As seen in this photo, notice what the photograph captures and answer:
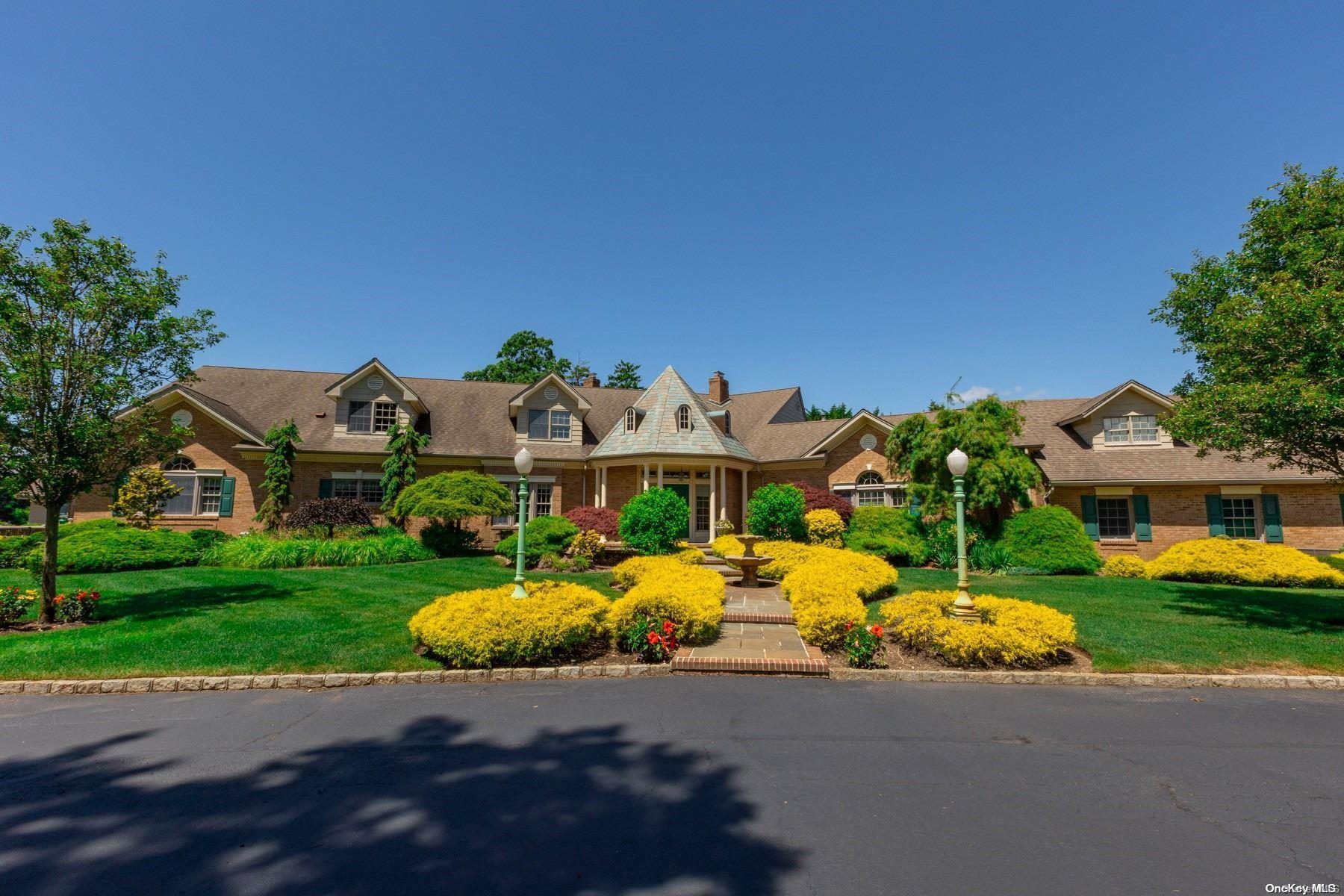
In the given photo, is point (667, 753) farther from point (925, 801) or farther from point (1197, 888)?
point (1197, 888)

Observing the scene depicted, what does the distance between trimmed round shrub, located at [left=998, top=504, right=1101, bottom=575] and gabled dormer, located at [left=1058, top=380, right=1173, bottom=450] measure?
540 cm

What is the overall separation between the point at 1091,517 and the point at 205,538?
2878 centimetres

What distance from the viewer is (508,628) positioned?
8.62 m

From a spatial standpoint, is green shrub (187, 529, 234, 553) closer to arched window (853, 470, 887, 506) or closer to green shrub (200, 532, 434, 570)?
green shrub (200, 532, 434, 570)

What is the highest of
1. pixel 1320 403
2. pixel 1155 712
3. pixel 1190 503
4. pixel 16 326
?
pixel 16 326

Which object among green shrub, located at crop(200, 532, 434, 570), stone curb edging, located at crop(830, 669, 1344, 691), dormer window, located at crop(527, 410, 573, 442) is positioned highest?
dormer window, located at crop(527, 410, 573, 442)

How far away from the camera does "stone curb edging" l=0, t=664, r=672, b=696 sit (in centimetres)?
784

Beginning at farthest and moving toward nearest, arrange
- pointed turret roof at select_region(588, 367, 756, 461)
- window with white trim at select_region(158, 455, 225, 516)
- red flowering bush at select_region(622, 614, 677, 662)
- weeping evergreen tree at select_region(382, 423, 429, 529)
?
pointed turret roof at select_region(588, 367, 756, 461) < weeping evergreen tree at select_region(382, 423, 429, 529) < window with white trim at select_region(158, 455, 225, 516) < red flowering bush at select_region(622, 614, 677, 662)

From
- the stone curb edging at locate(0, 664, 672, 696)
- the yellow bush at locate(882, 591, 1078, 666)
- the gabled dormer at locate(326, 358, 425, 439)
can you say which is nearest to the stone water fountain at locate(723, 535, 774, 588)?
the yellow bush at locate(882, 591, 1078, 666)

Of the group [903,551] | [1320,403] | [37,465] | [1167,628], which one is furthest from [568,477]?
[1320,403]

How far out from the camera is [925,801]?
4.60 metres

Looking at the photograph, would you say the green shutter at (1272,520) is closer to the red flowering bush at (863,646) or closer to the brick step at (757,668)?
the red flowering bush at (863,646)

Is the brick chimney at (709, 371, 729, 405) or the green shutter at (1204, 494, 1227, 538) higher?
the brick chimney at (709, 371, 729, 405)

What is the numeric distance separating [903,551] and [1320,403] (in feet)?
36.4
